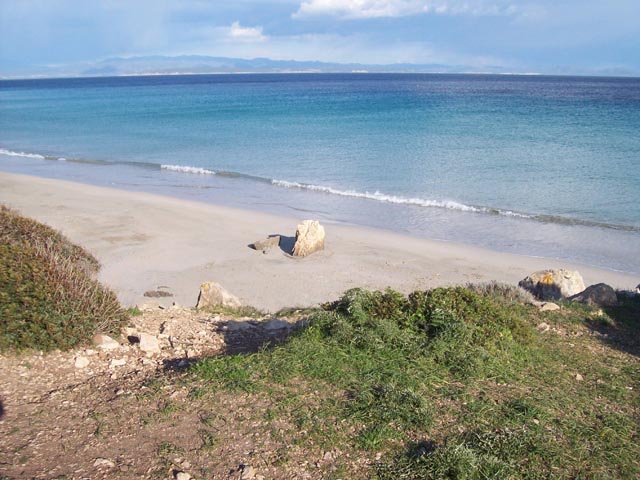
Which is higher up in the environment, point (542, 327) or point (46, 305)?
point (46, 305)

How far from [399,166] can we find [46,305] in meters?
23.8

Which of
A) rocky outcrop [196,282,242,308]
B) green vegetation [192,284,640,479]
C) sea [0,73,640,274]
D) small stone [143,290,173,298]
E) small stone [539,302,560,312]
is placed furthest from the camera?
sea [0,73,640,274]

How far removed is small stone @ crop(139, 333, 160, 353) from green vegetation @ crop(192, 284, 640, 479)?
3.89ft

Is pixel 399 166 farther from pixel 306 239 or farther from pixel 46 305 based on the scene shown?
pixel 46 305

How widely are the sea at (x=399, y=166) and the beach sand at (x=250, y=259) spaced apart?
1.55 m

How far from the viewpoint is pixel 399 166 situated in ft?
95.8

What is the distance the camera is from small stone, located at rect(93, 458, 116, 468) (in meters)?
4.65

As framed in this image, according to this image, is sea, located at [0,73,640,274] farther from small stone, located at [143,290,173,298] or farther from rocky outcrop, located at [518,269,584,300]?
small stone, located at [143,290,173,298]

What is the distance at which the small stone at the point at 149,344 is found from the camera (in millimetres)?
7172

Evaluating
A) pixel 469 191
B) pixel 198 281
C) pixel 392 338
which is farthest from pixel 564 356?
pixel 469 191

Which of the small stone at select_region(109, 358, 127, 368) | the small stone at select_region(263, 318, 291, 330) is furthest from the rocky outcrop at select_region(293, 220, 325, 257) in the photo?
the small stone at select_region(109, 358, 127, 368)

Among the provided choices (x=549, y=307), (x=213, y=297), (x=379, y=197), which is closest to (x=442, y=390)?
(x=549, y=307)

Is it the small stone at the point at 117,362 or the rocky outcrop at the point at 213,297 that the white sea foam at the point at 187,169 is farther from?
the small stone at the point at 117,362

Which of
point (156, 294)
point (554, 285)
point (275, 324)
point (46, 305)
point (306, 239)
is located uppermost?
point (46, 305)
